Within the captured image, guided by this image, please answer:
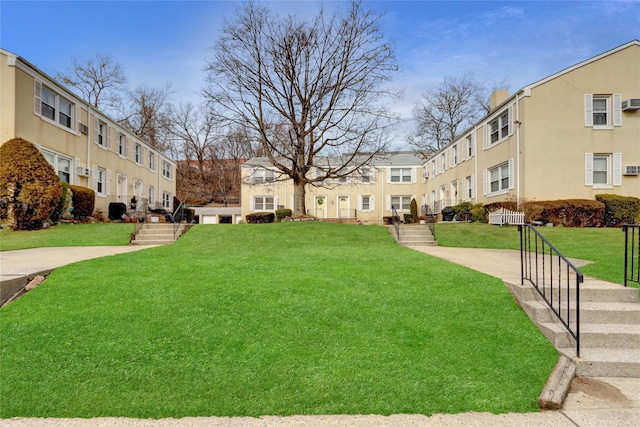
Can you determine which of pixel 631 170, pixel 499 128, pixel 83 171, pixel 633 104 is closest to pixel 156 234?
pixel 83 171

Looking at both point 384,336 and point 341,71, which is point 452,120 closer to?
point 341,71

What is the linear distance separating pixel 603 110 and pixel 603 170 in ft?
9.19

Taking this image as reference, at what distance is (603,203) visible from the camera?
16875mm

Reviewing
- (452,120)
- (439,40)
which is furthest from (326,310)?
(452,120)

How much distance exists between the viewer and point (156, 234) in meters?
13.2

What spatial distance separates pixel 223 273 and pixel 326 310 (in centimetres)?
226

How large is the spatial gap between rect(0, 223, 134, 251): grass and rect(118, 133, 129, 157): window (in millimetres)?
9986

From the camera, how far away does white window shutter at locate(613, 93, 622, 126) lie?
17.6 metres

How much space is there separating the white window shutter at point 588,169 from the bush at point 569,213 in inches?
50.9

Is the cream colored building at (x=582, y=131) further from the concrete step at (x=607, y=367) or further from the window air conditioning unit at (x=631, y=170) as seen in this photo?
the concrete step at (x=607, y=367)

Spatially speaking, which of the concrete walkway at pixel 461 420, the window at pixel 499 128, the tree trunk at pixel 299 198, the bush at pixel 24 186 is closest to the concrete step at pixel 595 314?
the concrete walkway at pixel 461 420

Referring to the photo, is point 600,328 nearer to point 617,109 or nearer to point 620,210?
point 620,210

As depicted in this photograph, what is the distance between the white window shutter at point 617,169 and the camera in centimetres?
1747

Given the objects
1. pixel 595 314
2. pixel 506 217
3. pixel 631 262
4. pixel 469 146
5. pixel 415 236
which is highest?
pixel 469 146
